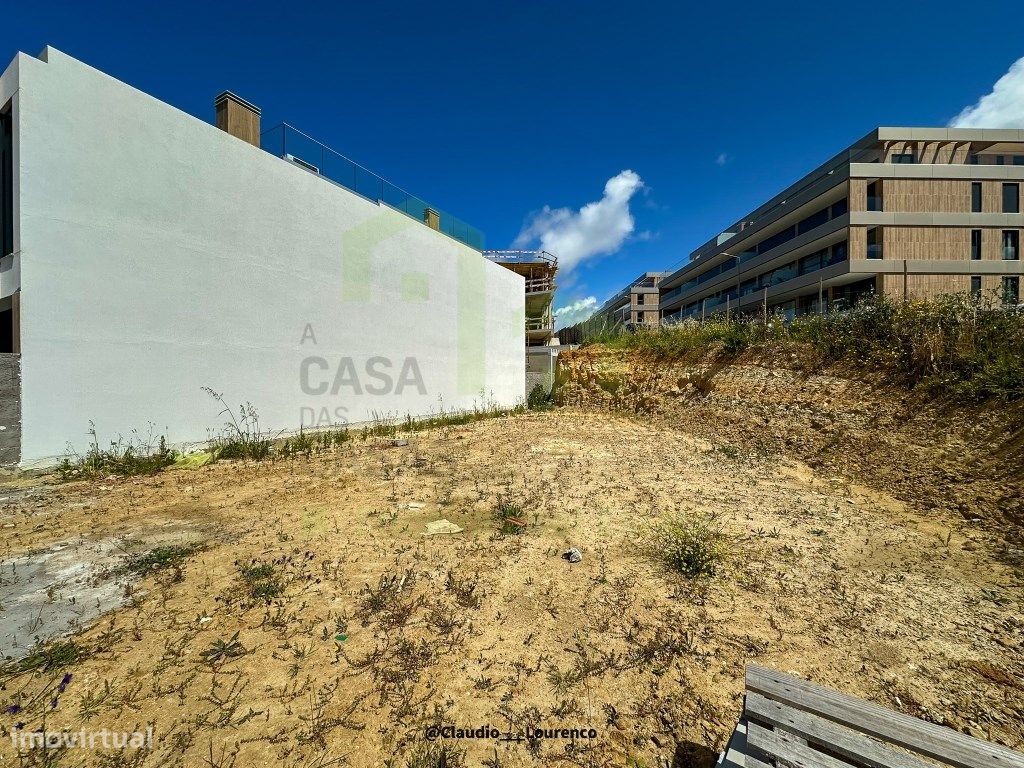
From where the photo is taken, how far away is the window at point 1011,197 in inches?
865

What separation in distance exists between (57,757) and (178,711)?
37 centimetres

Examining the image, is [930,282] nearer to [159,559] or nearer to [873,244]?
[873,244]

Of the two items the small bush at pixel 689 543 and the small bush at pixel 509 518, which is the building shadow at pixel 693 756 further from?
the small bush at pixel 509 518

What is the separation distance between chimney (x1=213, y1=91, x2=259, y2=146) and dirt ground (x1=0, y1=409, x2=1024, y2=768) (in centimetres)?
730

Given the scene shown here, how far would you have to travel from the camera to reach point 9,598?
256 cm

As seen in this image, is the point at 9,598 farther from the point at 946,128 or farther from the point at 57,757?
the point at 946,128

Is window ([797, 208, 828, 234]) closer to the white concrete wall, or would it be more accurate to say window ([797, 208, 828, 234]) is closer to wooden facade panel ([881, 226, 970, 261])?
wooden facade panel ([881, 226, 970, 261])

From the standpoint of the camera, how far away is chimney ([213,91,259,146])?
755cm

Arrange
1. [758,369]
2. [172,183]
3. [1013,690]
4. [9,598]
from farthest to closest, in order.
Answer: [758,369]
[172,183]
[9,598]
[1013,690]

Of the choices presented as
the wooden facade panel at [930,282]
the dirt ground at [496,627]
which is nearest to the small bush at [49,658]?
the dirt ground at [496,627]

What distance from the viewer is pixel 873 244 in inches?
867

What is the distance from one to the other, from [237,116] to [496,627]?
34.1 ft

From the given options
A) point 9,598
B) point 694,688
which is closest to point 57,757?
point 9,598

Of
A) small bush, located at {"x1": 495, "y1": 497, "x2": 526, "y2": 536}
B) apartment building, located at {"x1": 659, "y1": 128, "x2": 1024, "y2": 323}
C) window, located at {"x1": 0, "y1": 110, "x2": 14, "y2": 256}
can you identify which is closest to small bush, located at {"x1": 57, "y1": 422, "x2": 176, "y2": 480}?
window, located at {"x1": 0, "y1": 110, "x2": 14, "y2": 256}
